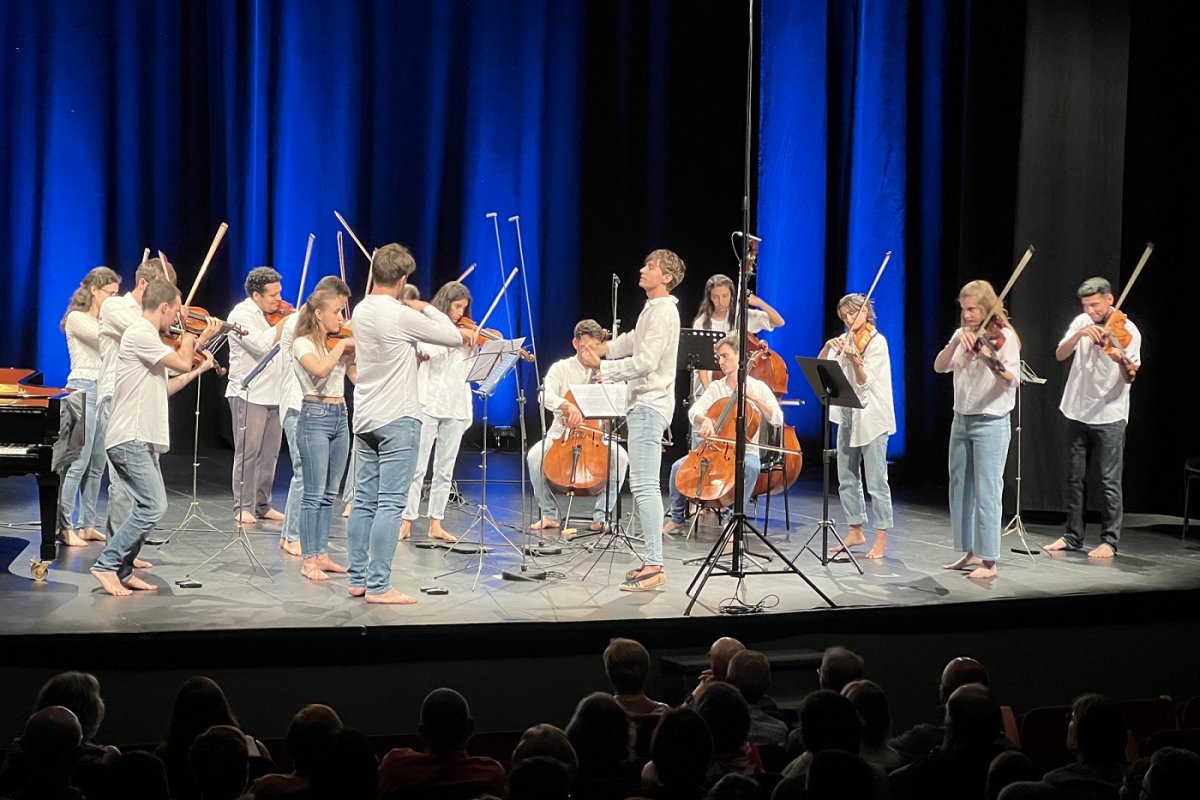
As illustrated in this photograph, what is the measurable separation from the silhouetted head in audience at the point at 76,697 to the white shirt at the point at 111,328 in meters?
2.92

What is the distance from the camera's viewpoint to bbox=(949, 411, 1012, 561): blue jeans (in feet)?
24.3

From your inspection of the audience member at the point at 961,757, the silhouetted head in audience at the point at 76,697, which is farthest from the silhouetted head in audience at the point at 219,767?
the audience member at the point at 961,757

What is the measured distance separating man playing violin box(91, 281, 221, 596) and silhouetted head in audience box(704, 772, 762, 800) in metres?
3.93

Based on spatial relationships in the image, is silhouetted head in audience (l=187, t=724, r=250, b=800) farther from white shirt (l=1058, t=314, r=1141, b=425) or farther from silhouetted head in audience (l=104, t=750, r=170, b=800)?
white shirt (l=1058, t=314, r=1141, b=425)

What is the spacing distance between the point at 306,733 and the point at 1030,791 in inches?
72.4

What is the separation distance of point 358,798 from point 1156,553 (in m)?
6.61

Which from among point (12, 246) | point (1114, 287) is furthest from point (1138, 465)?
point (12, 246)

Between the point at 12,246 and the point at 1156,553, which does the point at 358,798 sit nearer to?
the point at 1156,553

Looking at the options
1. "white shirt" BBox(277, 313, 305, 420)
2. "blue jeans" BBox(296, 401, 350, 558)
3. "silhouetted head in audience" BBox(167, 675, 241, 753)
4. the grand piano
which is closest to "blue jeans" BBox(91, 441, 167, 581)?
the grand piano

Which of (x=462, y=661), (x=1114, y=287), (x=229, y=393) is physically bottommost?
(x=462, y=661)

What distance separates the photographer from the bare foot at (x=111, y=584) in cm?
636

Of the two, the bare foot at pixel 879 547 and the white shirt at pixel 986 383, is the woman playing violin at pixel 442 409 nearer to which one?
the bare foot at pixel 879 547

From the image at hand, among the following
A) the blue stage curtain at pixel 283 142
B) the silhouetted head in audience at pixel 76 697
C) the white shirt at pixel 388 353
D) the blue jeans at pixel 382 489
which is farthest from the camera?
the blue stage curtain at pixel 283 142

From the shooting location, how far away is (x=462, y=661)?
6.02m
